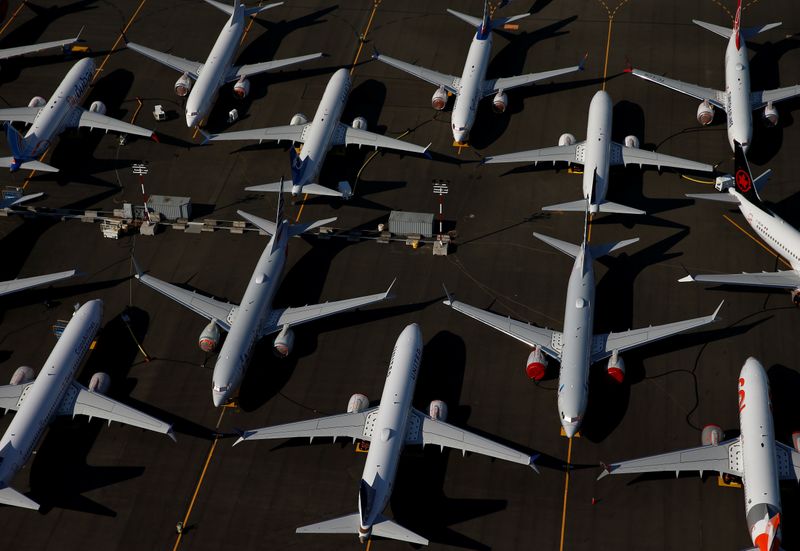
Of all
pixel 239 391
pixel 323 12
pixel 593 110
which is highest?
pixel 323 12

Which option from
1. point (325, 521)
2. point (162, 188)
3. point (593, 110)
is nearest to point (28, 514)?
point (325, 521)

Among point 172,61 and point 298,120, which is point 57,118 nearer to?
point 172,61

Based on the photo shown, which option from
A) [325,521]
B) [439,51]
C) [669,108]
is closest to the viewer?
[325,521]

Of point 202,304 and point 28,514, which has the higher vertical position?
point 202,304

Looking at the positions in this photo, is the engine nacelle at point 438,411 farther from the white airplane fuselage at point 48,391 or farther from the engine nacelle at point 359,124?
the engine nacelle at point 359,124

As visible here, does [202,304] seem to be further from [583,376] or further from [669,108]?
[669,108]

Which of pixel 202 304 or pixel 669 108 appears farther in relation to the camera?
pixel 669 108

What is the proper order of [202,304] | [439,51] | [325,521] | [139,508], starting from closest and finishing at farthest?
1. [325,521]
2. [139,508]
3. [202,304]
4. [439,51]

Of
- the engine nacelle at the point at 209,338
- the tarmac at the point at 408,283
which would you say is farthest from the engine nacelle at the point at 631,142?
the engine nacelle at the point at 209,338
